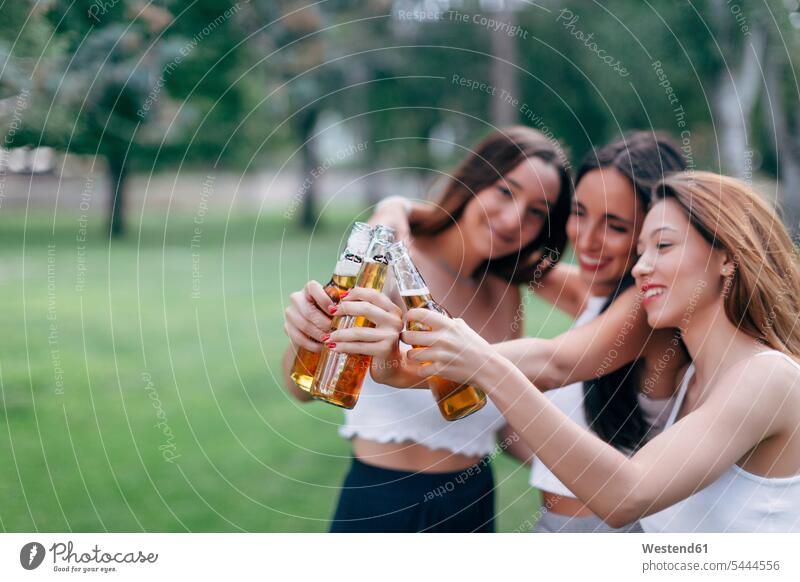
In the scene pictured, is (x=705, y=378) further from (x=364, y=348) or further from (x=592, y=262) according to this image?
(x=364, y=348)

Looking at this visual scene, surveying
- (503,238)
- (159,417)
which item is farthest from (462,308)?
(159,417)

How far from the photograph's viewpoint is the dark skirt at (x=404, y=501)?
1.08 metres

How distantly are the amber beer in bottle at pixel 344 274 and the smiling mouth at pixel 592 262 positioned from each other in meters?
0.38

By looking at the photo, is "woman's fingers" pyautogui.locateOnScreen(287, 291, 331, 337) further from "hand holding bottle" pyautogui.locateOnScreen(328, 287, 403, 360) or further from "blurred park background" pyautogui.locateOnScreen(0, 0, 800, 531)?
"blurred park background" pyautogui.locateOnScreen(0, 0, 800, 531)

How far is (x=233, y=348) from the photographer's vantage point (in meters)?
4.00

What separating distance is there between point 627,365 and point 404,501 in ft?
1.22

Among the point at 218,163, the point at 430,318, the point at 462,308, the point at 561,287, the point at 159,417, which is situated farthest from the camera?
the point at 218,163

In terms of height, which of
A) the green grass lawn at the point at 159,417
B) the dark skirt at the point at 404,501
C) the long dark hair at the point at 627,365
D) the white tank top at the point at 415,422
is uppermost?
the long dark hair at the point at 627,365

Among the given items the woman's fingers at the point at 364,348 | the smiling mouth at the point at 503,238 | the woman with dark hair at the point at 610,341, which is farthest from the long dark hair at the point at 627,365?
the woman's fingers at the point at 364,348

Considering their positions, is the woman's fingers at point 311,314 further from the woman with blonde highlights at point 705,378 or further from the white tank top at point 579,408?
the white tank top at point 579,408

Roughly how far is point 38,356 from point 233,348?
96cm

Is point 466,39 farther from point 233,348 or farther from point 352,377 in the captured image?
point 352,377

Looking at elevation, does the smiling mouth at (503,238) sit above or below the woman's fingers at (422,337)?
above

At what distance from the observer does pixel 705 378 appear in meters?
0.88
